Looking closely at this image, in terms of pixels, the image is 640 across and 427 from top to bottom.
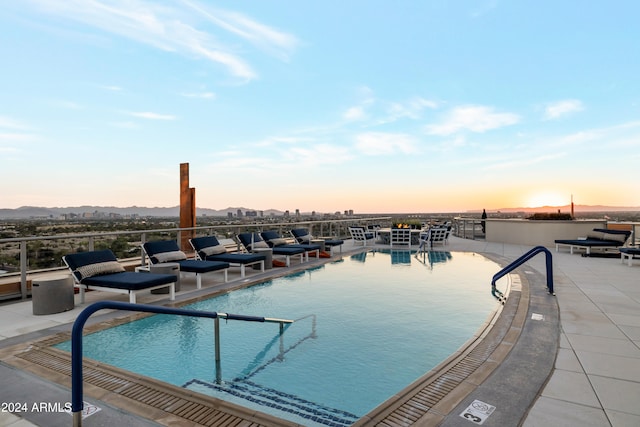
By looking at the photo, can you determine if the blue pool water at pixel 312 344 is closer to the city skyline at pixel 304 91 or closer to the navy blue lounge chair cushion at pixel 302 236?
the navy blue lounge chair cushion at pixel 302 236

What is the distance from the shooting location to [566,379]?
2.63 meters

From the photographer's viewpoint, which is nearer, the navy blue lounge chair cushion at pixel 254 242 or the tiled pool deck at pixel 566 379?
the tiled pool deck at pixel 566 379

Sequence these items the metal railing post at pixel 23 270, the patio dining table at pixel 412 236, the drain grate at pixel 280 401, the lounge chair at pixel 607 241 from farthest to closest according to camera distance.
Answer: the patio dining table at pixel 412 236 → the lounge chair at pixel 607 241 → the metal railing post at pixel 23 270 → the drain grate at pixel 280 401

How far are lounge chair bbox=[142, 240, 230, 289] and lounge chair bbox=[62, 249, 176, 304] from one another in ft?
2.48

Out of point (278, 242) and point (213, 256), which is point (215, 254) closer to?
point (213, 256)

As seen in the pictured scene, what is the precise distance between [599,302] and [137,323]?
6.25 metres

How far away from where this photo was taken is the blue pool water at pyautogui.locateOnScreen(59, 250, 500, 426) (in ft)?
8.93

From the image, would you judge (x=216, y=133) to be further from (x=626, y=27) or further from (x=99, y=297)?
(x=626, y=27)

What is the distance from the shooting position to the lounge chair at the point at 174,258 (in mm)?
6142

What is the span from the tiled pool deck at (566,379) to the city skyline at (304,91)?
7357 mm

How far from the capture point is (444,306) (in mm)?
5090

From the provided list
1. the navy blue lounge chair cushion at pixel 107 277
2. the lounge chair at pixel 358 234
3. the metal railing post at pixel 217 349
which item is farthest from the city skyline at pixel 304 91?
the metal railing post at pixel 217 349

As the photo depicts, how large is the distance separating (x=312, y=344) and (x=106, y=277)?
3.36 m

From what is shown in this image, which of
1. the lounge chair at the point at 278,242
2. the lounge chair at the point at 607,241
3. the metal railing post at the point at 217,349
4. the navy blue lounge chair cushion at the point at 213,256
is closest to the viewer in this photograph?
the metal railing post at the point at 217,349
